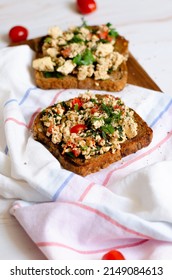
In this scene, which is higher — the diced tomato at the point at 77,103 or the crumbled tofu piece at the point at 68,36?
the crumbled tofu piece at the point at 68,36

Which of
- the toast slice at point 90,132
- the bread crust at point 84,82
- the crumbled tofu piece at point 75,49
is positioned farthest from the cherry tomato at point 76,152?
the crumbled tofu piece at point 75,49

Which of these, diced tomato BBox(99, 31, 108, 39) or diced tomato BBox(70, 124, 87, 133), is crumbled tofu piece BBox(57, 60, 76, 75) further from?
diced tomato BBox(70, 124, 87, 133)

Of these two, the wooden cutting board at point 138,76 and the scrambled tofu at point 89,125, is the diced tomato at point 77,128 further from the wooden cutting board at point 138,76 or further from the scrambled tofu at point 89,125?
the wooden cutting board at point 138,76

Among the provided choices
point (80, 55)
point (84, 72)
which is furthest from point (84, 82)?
point (80, 55)

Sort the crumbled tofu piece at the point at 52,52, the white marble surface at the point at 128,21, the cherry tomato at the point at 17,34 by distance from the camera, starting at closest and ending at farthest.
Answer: the crumbled tofu piece at the point at 52,52 → the white marble surface at the point at 128,21 → the cherry tomato at the point at 17,34

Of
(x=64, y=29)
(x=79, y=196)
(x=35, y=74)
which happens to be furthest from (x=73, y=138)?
(x=64, y=29)

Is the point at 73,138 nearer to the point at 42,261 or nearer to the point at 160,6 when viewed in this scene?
the point at 42,261
